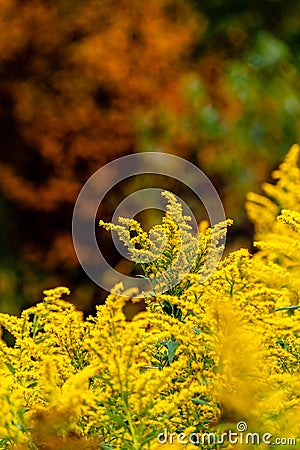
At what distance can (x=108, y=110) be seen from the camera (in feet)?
11.2

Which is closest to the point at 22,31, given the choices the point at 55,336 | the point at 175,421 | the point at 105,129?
the point at 105,129

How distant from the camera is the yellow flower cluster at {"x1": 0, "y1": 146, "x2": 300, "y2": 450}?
1103mm

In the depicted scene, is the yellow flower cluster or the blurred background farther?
the blurred background

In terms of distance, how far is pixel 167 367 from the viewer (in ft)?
4.07

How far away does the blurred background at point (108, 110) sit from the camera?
3361 mm

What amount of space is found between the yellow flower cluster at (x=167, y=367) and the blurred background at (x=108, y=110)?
198 cm

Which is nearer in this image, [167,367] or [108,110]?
[167,367]

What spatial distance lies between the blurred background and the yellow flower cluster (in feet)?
6.48

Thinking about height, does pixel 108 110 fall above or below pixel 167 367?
above

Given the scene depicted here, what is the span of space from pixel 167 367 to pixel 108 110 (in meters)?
2.27

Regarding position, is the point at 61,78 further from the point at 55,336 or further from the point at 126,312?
the point at 55,336

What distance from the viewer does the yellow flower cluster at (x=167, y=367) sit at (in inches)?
43.4

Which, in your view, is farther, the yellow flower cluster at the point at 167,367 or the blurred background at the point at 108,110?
the blurred background at the point at 108,110

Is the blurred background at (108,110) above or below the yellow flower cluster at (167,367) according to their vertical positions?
above
